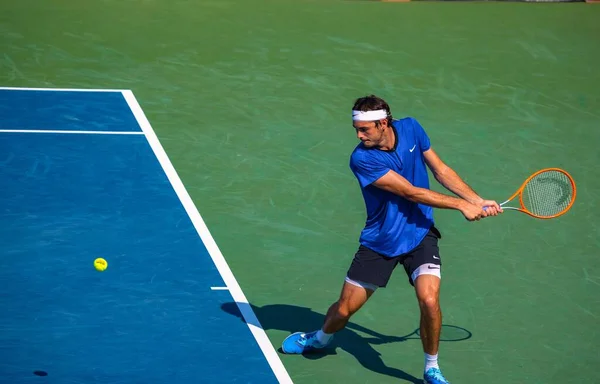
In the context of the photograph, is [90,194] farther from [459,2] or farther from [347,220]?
[459,2]

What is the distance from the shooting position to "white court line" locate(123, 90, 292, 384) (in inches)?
299

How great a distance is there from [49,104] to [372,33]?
15.9ft

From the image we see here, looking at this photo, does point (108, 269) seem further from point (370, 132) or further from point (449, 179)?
point (449, 179)

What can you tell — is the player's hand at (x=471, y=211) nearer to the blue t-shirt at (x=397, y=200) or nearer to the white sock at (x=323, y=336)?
the blue t-shirt at (x=397, y=200)

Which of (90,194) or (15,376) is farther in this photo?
(90,194)

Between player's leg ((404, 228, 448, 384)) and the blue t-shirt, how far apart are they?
0.09m

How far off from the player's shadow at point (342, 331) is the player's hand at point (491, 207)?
58.6 inches

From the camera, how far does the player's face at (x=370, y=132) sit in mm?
6961

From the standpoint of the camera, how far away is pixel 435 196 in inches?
273

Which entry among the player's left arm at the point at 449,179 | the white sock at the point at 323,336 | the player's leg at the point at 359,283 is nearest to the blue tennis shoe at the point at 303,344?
the white sock at the point at 323,336

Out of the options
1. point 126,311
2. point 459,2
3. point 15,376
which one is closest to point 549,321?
point 126,311

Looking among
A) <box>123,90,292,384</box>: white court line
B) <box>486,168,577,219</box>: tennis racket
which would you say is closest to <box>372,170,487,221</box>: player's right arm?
<box>486,168,577,219</box>: tennis racket

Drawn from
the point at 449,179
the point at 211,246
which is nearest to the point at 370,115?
the point at 449,179

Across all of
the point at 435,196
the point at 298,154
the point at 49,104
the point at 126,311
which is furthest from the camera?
the point at 49,104
